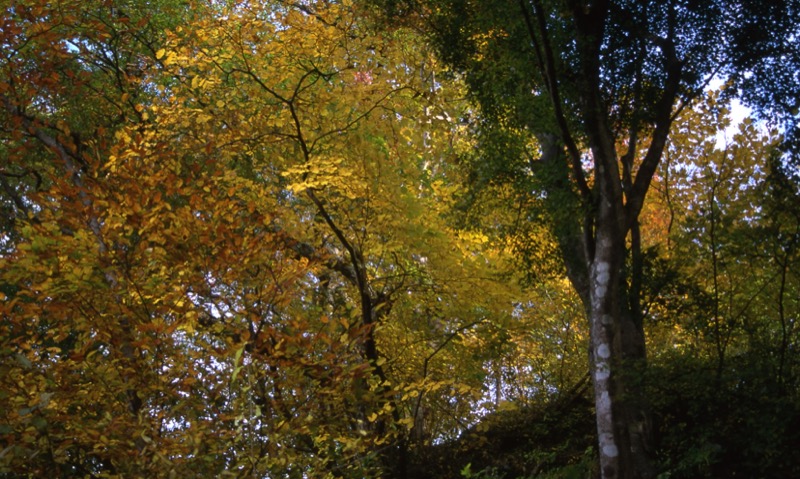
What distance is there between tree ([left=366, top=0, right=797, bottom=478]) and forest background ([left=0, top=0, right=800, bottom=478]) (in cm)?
3

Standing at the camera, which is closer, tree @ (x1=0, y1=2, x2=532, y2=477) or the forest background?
tree @ (x1=0, y1=2, x2=532, y2=477)

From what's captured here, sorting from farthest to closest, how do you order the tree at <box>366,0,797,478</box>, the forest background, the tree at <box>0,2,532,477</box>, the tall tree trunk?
the tree at <box>366,0,797,478</box>, the tall tree trunk, the forest background, the tree at <box>0,2,532,477</box>

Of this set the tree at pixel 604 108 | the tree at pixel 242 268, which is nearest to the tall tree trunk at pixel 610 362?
the tree at pixel 604 108

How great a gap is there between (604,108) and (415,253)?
9.30 ft

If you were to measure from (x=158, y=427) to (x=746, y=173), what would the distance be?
6.80m

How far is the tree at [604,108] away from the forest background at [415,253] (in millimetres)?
29

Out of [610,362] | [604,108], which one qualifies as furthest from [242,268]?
[604,108]

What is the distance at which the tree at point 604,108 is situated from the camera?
624 centimetres

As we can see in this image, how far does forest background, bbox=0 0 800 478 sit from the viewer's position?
522 cm

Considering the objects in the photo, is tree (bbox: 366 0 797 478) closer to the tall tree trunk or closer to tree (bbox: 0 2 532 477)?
the tall tree trunk

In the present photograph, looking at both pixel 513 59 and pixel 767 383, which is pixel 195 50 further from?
pixel 767 383

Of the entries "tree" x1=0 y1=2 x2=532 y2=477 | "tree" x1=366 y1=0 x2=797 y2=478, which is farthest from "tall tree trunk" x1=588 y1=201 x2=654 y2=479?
"tree" x1=0 y1=2 x2=532 y2=477

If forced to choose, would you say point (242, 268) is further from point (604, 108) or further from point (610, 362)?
point (604, 108)

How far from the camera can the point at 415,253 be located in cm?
875
